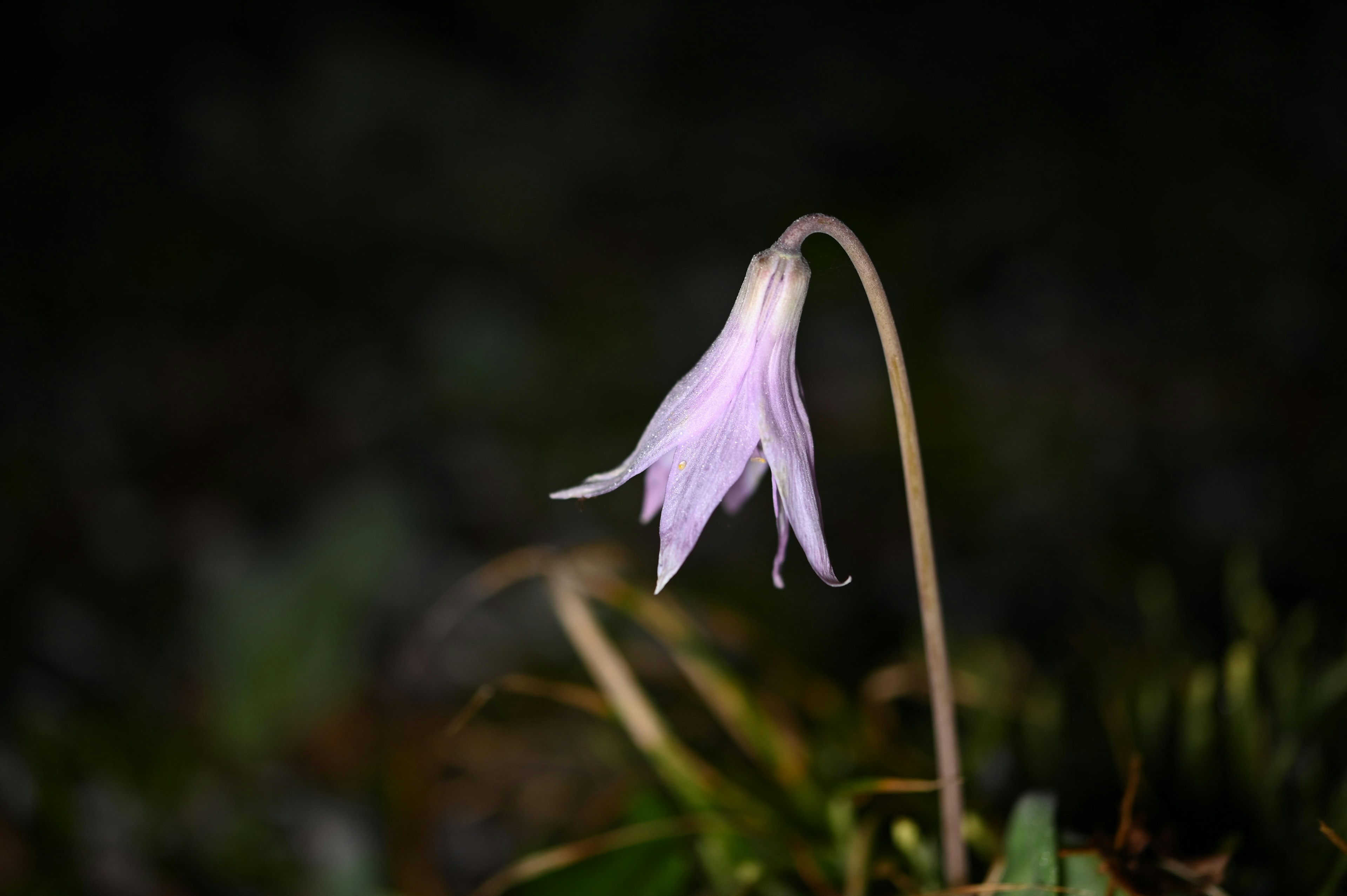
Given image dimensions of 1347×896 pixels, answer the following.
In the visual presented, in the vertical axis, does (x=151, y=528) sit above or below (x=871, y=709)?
above

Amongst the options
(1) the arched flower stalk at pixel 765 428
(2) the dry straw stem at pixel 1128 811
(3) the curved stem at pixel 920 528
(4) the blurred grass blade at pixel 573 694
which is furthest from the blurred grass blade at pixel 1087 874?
(4) the blurred grass blade at pixel 573 694

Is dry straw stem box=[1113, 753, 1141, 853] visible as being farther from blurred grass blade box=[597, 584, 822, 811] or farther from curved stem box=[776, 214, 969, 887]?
blurred grass blade box=[597, 584, 822, 811]

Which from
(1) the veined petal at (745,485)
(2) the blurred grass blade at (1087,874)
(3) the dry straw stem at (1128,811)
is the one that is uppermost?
(1) the veined petal at (745,485)

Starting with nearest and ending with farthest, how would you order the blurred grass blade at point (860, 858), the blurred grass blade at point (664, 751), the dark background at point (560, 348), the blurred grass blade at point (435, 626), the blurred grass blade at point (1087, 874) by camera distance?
the blurred grass blade at point (1087, 874) < the blurred grass blade at point (860, 858) < the blurred grass blade at point (664, 751) < the dark background at point (560, 348) < the blurred grass blade at point (435, 626)

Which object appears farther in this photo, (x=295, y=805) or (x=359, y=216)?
(x=359, y=216)

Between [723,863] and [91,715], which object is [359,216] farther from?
[723,863]

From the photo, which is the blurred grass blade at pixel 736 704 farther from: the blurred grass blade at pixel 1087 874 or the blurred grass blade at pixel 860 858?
the blurred grass blade at pixel 1087 874

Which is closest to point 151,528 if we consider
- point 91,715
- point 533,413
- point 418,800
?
point 91,715
